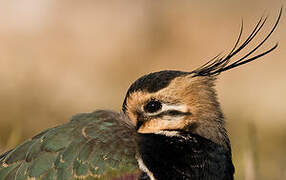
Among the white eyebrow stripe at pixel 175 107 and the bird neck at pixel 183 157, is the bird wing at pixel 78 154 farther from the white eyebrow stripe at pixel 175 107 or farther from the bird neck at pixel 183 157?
the white eyebrow stripe at pixel 175 107

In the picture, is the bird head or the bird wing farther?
the bird head

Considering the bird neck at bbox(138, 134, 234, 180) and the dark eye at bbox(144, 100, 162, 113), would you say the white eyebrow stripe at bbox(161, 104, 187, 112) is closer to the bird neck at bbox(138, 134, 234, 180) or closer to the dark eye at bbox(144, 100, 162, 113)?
the dark eye at bbox(144, 100, 162, 113)

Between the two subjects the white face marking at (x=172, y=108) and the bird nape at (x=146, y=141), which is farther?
the white face marking at (x=172, y=108)

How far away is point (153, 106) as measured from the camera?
437cm

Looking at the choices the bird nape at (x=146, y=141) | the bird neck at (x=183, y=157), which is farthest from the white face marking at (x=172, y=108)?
the bird neck at (x=183, y=157)

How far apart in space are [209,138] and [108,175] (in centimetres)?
74

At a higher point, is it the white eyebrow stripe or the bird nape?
the white eyebrow stripe

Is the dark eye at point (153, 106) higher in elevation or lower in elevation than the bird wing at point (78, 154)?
higher

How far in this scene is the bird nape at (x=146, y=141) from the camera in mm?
4000

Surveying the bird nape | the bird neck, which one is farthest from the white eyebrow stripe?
the bird neck

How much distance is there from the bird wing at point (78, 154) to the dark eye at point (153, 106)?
0.16 metres

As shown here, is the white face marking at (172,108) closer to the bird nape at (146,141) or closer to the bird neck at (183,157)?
the bird nape at (146,141)

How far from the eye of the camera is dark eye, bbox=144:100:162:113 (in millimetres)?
4363

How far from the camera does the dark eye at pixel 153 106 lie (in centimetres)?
436
